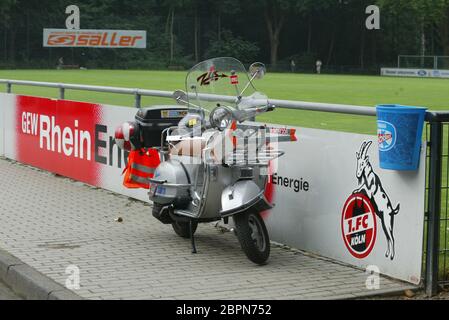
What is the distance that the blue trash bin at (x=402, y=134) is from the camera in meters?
6.38

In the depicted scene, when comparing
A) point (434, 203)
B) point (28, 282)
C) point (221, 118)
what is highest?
point (221, 118)

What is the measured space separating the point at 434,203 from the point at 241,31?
79174 mm

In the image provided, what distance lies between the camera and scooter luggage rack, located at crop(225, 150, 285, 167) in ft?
24.1

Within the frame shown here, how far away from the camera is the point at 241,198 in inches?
283

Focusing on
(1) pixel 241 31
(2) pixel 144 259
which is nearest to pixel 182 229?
(2) pixel 144 259

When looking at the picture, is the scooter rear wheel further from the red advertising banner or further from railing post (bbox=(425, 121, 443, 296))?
the red advertising banner

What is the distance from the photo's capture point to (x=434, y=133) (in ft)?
21.1

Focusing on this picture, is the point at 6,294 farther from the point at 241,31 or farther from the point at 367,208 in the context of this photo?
the point at 241,31

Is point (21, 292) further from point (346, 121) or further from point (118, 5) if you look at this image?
point (118, 5)

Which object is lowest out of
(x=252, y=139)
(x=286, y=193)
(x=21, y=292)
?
(x=21, y=292)

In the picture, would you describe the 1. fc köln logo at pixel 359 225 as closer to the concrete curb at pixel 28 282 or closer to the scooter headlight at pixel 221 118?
the scooter headlight at pixel 221 118

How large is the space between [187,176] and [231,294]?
1.67 m

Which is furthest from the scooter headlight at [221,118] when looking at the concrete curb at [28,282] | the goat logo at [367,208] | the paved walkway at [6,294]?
the paved walkway at [6,294]
